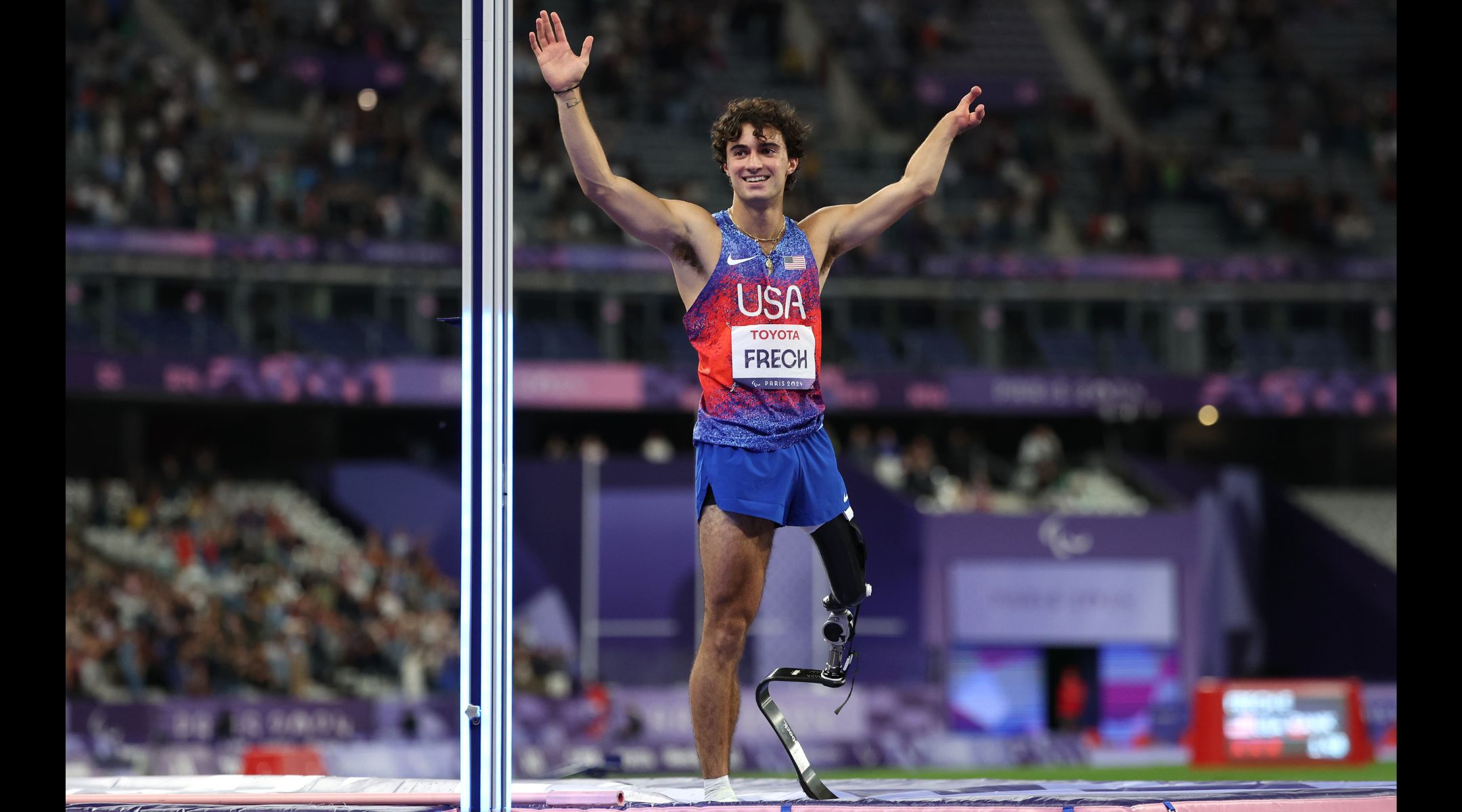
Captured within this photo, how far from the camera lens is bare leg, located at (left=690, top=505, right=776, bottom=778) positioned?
16.5ft

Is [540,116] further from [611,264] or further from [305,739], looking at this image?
[305,739]

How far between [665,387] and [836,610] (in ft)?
52.6

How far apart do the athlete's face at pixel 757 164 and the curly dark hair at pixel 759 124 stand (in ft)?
0.07

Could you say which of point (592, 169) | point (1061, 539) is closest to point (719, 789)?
point (592, 169)

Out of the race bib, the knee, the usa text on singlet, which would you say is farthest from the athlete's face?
the knee

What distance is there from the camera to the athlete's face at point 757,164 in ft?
17.0

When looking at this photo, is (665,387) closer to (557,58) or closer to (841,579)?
(841,579)

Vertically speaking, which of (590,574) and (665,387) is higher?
(665,387)

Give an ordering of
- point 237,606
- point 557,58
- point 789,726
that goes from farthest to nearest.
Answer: point 237,606 → point 789,726 → point 557,58

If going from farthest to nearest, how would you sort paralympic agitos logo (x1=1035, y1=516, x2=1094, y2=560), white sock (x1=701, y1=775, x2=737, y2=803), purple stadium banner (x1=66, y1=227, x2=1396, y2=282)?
purple stadium banner (x1=66, y1=227, x2=1396, y2=282) → paralympic agitos logo (x1=1035, y1=516, x2=1094, y2=560) → white sock (x1=701, y1=775, x2=737, y2=803)

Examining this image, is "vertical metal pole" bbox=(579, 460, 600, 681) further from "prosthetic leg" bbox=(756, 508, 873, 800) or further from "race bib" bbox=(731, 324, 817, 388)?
"race bib" bbox=(731, 324, 817, 388)

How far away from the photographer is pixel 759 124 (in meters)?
5.16

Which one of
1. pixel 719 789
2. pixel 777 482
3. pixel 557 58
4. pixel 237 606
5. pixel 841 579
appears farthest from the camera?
pixel 237 606

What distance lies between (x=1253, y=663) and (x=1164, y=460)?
303 centimetres
